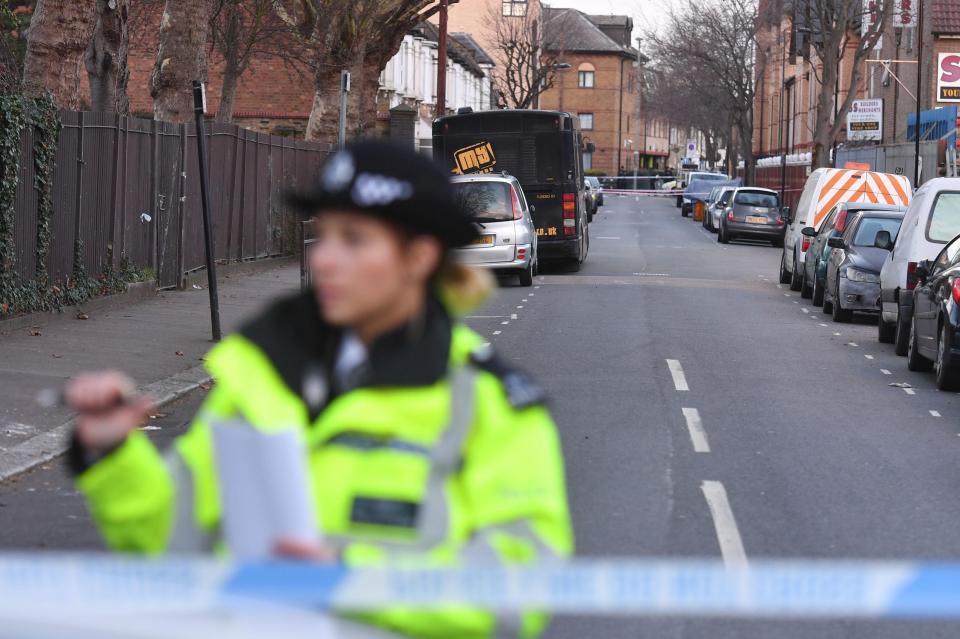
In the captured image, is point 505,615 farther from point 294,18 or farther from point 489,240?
point 294,18

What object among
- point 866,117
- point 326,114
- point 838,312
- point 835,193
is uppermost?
point 866,117

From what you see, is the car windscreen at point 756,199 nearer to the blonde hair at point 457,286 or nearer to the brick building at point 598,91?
the blonde hair at point 457,286

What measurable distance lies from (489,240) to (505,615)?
894 inches

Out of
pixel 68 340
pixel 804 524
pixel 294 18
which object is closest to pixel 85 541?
pixel 804 524

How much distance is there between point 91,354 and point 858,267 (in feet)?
35.4

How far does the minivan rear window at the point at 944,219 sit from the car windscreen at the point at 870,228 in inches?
120

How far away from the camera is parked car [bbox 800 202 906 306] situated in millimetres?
22594

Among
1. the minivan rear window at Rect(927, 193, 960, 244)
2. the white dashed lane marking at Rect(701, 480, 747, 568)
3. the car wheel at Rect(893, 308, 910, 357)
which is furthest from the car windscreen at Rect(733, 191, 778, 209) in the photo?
the white dashed lane marking at Rect(701, 480, 747, 568)

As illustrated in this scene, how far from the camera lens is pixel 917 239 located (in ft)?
56.9

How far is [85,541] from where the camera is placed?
7.30 metres

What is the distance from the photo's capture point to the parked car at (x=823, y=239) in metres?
22.6

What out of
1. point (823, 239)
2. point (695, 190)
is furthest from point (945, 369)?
point (695, 190)

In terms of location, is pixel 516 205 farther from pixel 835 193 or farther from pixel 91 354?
pixel 91 354

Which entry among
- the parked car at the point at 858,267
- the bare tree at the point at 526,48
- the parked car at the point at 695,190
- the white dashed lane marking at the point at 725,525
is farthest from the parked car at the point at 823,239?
the bare tree at the point at 526,48
